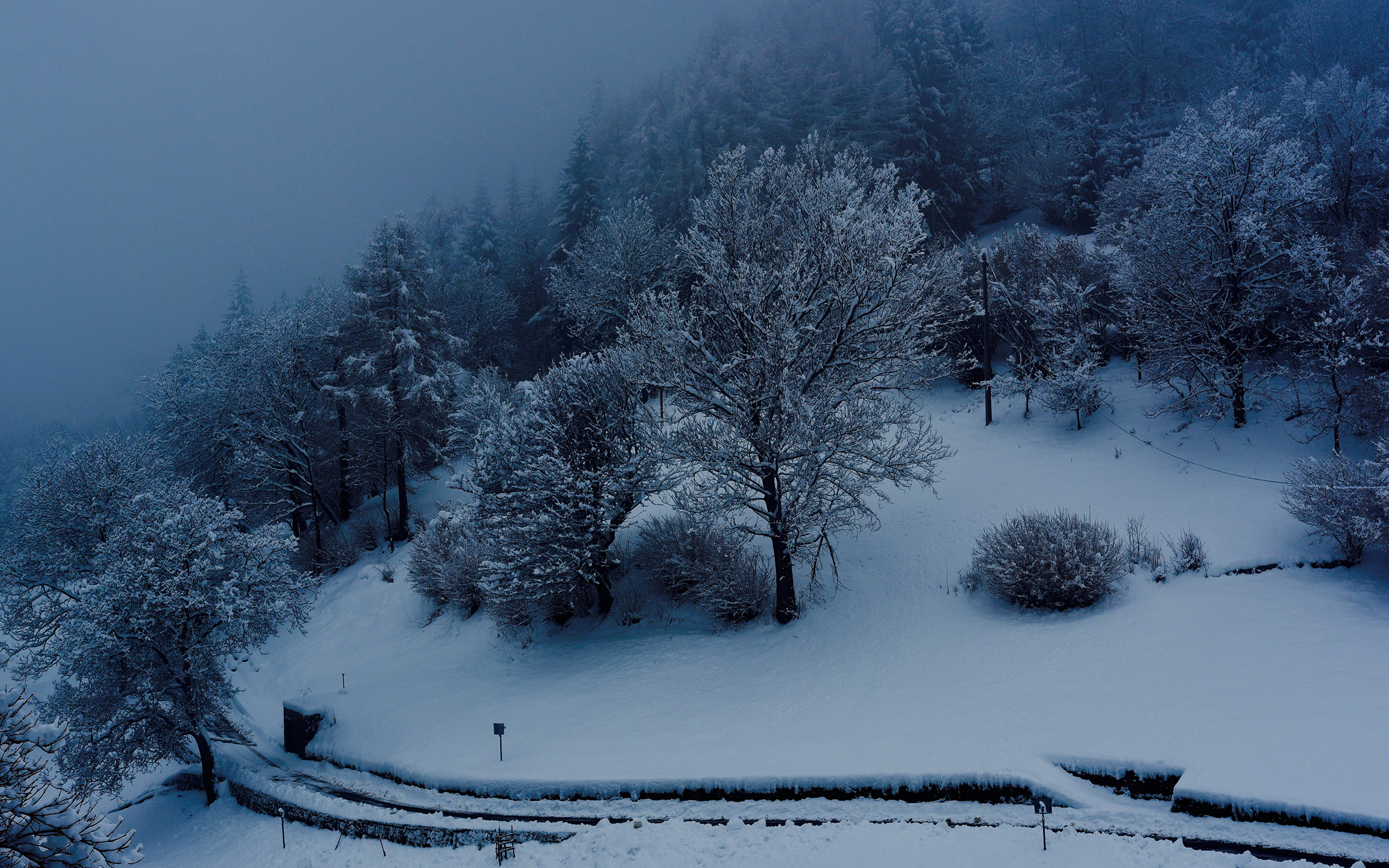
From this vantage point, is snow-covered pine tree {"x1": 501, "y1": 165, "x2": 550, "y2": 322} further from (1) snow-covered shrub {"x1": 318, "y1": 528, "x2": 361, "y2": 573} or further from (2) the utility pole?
(2) the utility pole

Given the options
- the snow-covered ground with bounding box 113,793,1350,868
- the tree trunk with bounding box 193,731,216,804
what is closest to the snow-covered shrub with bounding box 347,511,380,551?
the tree trunk with bounding box 193,731,216,804

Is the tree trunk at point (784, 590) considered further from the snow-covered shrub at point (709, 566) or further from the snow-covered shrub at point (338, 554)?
the snow-covered shrub at point (338, 554)

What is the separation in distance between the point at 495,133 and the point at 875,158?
489ft

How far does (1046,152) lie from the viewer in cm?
4322

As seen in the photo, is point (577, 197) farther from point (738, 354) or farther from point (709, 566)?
point (709, 566)

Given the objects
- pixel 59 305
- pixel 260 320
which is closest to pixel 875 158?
pixel 260 320

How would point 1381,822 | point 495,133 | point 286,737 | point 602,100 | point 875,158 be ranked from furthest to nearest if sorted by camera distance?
point 495,133 < point 602,100 < point 875,158 < point 286,737 < point 1381,822

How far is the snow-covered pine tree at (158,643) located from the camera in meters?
15.5

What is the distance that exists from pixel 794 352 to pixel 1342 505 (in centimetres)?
1139

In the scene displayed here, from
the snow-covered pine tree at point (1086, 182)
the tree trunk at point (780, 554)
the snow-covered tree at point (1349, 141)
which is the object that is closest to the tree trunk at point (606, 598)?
the tree trunk at point (780, 554)

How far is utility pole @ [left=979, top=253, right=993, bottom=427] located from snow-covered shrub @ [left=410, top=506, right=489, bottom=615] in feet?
60.3

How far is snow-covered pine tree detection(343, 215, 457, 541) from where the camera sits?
28.2 m

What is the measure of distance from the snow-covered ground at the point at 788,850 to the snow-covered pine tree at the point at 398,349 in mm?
16892

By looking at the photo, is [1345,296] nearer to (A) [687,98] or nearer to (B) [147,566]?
(B) [147,566]
